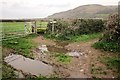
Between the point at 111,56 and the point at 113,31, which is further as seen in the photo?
the point at 113,31

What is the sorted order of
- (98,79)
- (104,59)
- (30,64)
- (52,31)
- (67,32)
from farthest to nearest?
(52,31) → (67,32) → (104,59) → (30,64) → (98,79)

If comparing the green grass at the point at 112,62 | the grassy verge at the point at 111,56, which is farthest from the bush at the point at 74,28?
the green grass at the point at 112,62

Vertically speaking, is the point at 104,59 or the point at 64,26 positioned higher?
the point at 64,26

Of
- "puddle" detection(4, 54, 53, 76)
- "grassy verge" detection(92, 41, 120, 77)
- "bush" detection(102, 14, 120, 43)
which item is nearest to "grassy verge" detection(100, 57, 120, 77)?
"grassy verge" detection(92, 41, 120, 77)

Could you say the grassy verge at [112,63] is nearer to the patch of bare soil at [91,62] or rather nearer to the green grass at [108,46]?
the patch of bare soil at [91,62]

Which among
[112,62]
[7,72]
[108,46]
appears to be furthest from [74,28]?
[7,72]

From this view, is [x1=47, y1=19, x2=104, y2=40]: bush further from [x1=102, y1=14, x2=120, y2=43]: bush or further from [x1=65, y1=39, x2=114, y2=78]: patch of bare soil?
[x1=102, y1=14, x2=120, y2=43]: bush

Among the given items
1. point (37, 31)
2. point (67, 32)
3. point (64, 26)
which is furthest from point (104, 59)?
point (37, 31)

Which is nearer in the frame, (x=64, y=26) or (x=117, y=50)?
(x=117, y=50)

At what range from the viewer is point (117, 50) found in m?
9.95

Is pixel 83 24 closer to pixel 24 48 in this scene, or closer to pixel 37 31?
pixel 37 31

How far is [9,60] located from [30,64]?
88cm

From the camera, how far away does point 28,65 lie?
7875mm

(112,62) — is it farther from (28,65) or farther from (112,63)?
(28,65)
